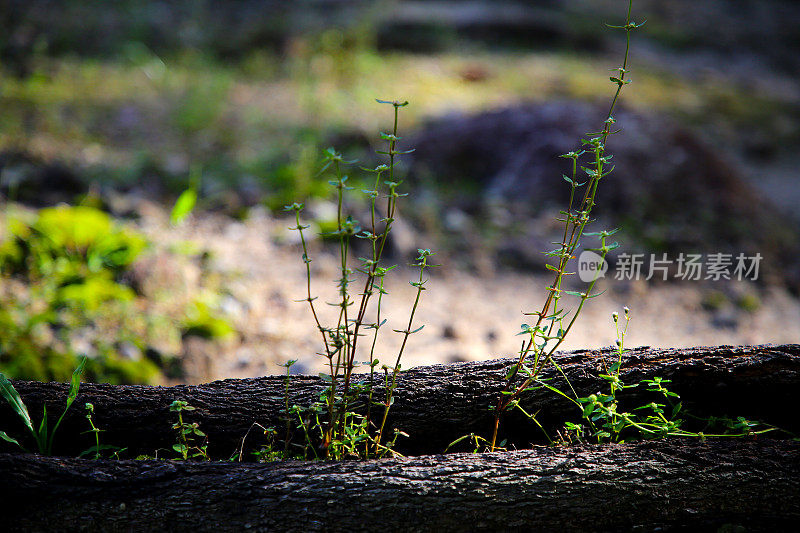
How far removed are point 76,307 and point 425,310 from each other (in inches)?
66.4

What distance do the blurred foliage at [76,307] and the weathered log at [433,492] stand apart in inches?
49.6

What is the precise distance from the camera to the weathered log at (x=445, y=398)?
59.9 inches

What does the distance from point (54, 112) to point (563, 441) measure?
189 inches

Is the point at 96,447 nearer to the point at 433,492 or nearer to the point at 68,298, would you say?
the point at 433,492

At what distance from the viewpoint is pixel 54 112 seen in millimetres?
4785

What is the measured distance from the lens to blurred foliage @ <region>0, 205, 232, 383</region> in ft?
8.04

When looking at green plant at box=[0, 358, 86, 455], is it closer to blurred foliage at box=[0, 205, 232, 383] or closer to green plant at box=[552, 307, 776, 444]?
blurred foliage at box=[0, 205, 232, 383]

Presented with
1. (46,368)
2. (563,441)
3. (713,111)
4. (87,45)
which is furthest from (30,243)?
(713,111)

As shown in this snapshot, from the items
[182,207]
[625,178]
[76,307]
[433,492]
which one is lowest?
[433,492]

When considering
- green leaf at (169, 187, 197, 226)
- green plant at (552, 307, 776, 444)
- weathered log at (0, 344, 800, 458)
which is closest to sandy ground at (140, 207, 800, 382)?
green leaf at (169, 187, 197, 226)

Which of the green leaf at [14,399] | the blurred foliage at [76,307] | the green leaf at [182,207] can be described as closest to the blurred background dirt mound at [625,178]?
the green leaf at [182,207]

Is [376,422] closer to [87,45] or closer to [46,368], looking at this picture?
[46,368]

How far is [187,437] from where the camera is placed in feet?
4.99

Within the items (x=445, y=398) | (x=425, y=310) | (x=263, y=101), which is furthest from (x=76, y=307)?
(x=263, y=101)
